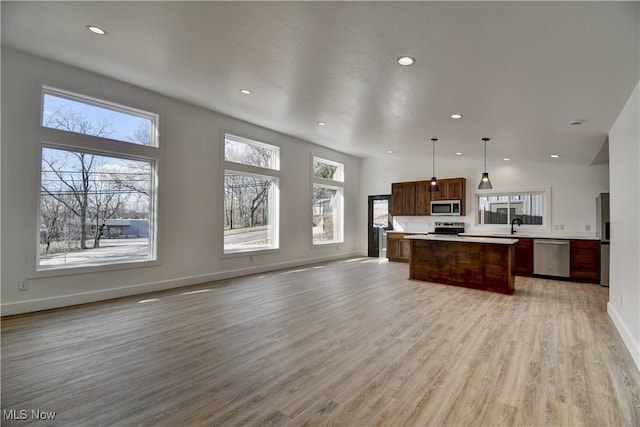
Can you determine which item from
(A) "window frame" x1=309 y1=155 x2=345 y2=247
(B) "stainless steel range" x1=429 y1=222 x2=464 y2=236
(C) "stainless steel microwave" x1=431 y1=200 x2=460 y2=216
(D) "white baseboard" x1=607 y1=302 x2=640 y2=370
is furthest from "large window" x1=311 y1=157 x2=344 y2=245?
(D) "white baseboard" x1=607 y1=302 x2=640 y2=370

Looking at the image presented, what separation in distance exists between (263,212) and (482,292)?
14.8ft

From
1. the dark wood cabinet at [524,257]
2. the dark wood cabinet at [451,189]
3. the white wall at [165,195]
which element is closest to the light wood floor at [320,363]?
the white wall at [165,195]

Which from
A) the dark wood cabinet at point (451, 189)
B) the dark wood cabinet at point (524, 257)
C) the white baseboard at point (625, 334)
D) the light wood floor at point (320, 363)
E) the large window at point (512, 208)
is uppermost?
the dark wood cabinet at point (451, 189)

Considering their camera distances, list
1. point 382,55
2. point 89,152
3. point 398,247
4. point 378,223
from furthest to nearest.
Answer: point 378,223
point 398,247
point 89,152
point 382,55

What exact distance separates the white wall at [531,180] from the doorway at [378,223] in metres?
0.31

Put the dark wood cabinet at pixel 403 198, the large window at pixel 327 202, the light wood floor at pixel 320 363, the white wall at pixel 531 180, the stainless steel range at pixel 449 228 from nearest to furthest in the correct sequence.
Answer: the light wood floor at pixel 320 363
the white wall at pixel 531 180
the stainless steel range at pixel 449 228
the large window at pixel 327 202
the dark wood cabinet at pixel 403 198

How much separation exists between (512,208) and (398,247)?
287 centimetres

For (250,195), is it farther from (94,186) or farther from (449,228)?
(449,228)

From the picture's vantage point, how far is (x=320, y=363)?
2639 mm

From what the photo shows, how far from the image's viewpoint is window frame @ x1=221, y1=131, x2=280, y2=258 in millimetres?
6109

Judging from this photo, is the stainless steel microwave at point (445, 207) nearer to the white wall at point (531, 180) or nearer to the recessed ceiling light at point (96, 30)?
the white wall at point (531, 180)

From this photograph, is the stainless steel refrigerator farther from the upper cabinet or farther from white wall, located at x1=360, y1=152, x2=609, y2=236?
the upper cabinet

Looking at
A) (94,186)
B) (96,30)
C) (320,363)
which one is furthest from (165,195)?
(320,363)

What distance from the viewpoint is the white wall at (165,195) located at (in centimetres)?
375
